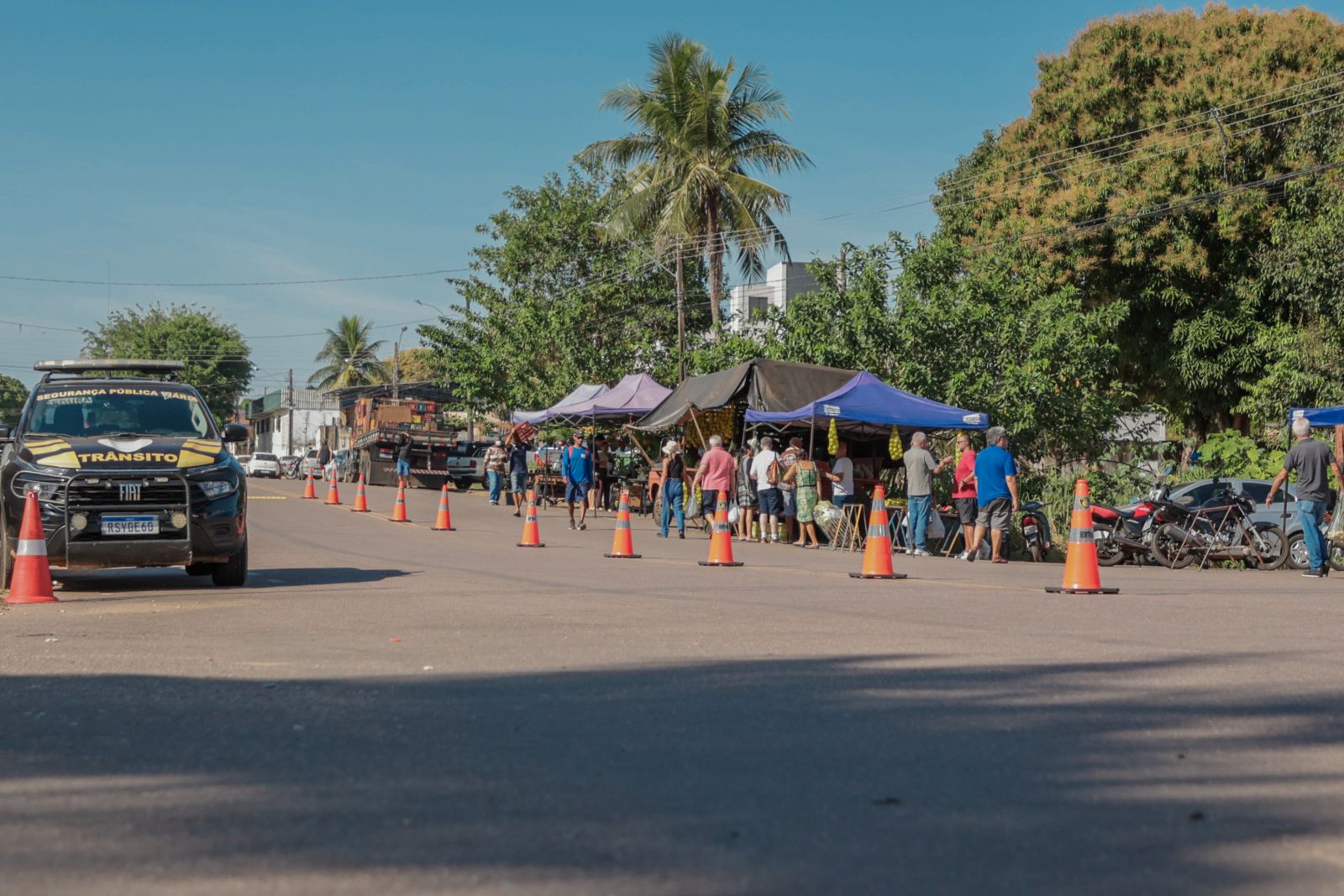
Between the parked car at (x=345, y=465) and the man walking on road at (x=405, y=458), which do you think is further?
the parked car at (x=345, y=465)

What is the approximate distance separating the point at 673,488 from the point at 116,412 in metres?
12.6

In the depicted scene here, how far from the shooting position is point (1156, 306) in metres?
34.7

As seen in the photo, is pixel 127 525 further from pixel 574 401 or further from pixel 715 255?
pixel 715 255

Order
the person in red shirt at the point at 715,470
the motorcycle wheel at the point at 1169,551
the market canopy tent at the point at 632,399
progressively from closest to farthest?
the motorcycle wheel at the point at 1169,551 < the person in red shirt at the point at 715,470 < the market canopy tent at the point at 632,399

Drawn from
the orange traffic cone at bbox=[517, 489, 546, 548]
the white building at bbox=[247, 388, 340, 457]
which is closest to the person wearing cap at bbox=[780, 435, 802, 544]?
the orange traffic cone at bbox=[517, 489, 546, 548]

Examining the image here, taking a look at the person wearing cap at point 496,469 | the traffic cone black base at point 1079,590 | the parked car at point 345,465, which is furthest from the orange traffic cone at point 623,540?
the parked car at point 345,465

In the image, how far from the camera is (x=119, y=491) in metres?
12.0

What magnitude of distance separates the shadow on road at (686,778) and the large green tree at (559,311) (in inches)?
1319

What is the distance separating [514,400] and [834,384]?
787 inches

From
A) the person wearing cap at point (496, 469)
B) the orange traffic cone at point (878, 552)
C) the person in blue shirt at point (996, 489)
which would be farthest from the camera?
the person wearing cap at point (496, 469)

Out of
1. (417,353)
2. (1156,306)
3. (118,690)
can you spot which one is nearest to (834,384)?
(1156,306)

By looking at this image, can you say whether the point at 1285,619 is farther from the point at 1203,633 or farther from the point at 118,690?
the point at 118,690

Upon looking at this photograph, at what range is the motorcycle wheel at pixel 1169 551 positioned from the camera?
19438 mm

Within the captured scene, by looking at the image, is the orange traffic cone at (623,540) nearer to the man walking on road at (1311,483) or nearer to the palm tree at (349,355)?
the man walking on road at (1311,483)
